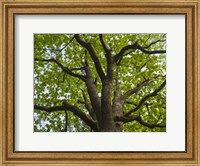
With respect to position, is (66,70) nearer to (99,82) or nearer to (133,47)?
(99,82)

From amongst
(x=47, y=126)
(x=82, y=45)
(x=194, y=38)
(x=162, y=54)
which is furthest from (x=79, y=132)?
(x=194, y=38)

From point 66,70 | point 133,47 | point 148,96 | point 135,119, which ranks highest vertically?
point 133,47

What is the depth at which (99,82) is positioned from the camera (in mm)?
2172

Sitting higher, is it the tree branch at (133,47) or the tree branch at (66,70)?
the tree branch at (133,47)

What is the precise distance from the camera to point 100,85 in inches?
85.5

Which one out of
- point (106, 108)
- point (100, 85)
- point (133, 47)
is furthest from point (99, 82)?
point (133, 47)

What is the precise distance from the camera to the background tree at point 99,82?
215 centimetres

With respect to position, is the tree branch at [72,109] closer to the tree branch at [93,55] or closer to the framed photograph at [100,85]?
the framed photograph at [100,85]

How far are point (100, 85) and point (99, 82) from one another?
0.05 ft

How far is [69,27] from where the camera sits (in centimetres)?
216

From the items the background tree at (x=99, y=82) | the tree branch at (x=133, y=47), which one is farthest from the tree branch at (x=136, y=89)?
the tree branch at (x=133, y=47)

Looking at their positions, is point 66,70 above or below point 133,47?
below

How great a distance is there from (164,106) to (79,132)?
1.44 ft

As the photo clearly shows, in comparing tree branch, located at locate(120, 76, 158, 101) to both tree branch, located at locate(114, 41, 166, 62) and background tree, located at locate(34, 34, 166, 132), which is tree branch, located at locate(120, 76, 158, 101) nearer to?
background tree, located at locate(34, 34, 166, 132)
